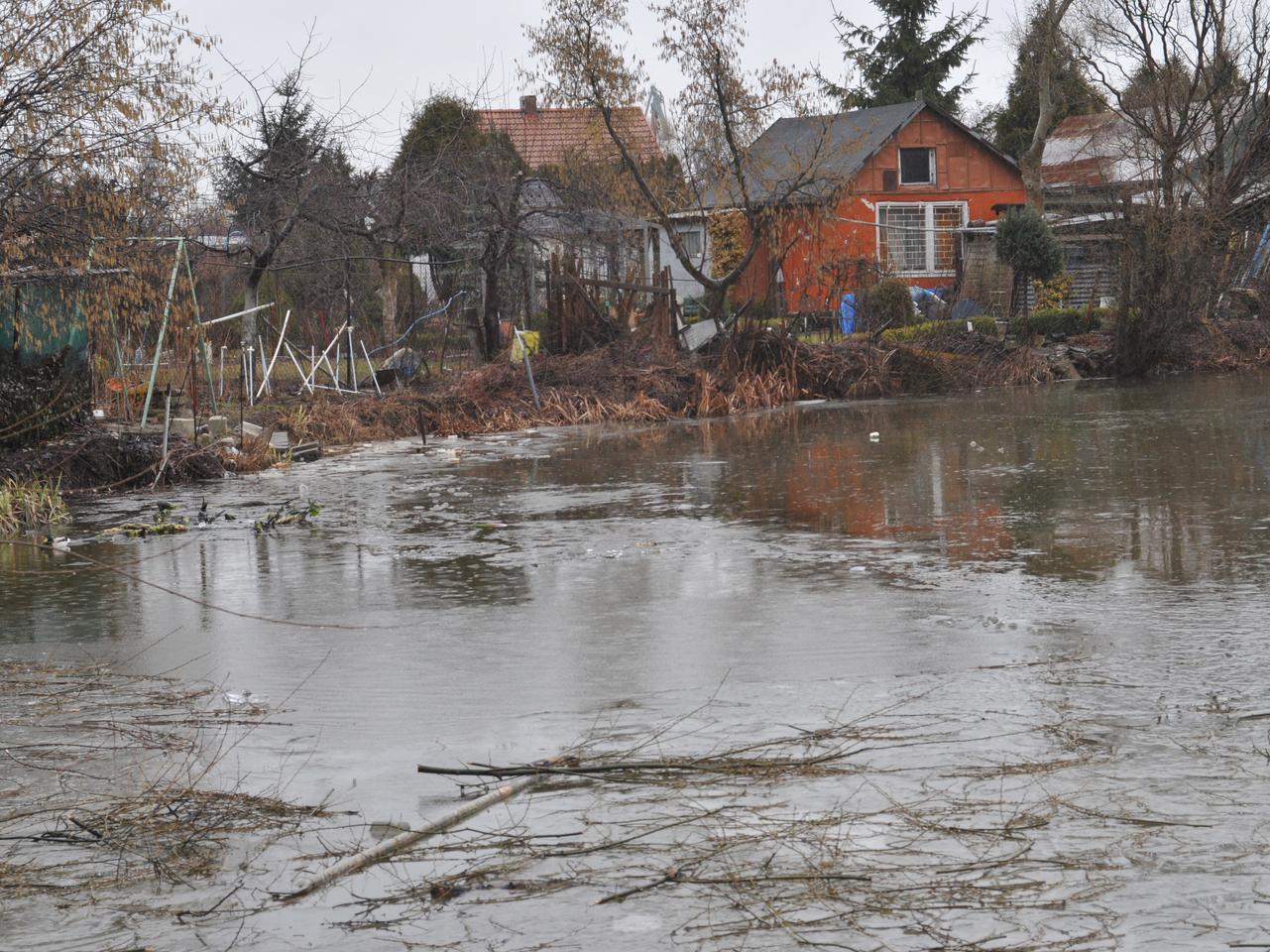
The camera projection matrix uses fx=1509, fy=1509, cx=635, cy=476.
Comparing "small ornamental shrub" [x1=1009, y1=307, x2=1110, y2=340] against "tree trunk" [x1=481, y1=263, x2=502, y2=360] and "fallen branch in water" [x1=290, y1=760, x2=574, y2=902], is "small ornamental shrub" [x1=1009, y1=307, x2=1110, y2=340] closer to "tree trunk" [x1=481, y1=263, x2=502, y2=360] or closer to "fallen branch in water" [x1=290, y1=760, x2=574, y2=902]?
"tree trunk" [x1=481, y1=263, x2=502, y2=360]

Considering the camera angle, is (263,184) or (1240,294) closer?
(263,184)

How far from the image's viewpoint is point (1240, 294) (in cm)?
3247

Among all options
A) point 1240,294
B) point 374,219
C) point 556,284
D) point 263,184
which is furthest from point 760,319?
point 1240,294

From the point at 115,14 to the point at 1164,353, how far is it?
21.5 meters

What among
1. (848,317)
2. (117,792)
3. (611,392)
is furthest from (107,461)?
(848,317)

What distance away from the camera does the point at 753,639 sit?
24.0ft

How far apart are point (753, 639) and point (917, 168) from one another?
40.1 meters

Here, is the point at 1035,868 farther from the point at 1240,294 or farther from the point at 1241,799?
the point at 1240,294

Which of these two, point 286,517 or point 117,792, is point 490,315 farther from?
point 117,792

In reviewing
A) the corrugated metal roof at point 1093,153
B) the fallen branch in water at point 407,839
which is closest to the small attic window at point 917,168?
the corrugated metal roof at point 1093,153

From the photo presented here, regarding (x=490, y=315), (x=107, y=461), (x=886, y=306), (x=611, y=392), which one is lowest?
(x=107, y=461)

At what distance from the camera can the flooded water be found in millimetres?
4023

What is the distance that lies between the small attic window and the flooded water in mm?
31342

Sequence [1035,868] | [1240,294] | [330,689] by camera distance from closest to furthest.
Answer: [1035,868], [330,689], [1240,294]
